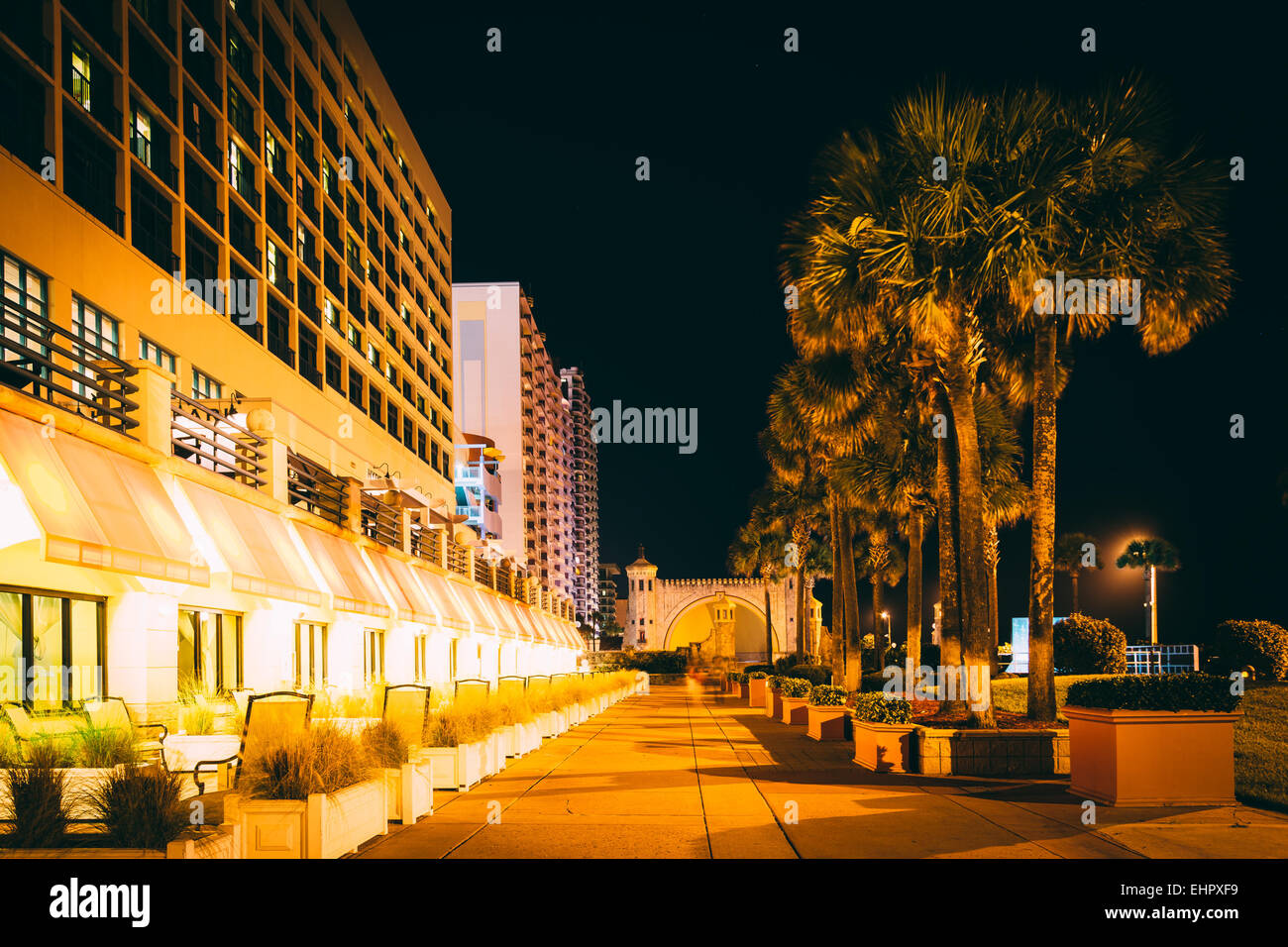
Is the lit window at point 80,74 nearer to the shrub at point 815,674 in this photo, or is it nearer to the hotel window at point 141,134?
the hotel window at point 141,134

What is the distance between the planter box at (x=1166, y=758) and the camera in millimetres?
11312

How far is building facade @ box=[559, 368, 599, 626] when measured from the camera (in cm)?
17675

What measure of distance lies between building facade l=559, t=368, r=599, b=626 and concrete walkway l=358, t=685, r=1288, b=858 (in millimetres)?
157724

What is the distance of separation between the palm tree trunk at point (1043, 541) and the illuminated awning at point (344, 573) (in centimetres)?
1212

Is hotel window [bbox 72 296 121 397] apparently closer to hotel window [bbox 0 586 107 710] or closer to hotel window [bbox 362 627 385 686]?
hotel window [bbox 362 627 385 686]

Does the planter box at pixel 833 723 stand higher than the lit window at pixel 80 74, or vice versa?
the lit window at pixel 80 74

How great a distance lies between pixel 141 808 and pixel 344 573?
14352 millimetres

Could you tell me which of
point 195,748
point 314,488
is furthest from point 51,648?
point 314,488

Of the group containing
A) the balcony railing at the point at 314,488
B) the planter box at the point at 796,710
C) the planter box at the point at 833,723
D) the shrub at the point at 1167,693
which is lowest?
the planter box at the point at 796,710

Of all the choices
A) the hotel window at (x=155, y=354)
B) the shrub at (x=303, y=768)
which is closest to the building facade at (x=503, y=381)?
the hotel window at (x=155, y=354)

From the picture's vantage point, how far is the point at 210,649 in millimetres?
17297
